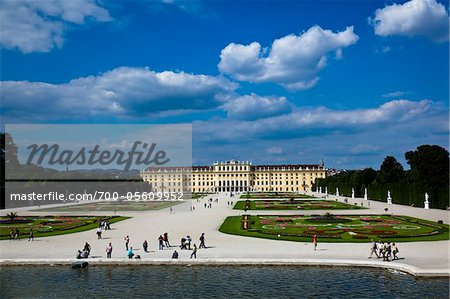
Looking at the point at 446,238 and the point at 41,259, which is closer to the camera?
the point at 41,259

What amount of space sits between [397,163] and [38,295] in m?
77.6

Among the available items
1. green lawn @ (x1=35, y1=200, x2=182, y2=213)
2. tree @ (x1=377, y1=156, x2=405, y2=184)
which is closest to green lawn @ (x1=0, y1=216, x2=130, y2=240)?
green lawn @ (x1=35, y1=200, x2=182, y2=213)

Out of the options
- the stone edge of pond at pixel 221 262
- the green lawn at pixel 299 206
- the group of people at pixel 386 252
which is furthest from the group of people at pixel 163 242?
the green lawn at pixel 299 206

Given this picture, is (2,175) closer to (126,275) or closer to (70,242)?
(70,242)

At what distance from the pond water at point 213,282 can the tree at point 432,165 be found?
50769mm

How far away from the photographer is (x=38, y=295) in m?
16.3

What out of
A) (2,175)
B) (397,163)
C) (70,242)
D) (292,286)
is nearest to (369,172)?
(397,163)

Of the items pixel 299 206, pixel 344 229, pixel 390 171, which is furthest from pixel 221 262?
pixel 390 171

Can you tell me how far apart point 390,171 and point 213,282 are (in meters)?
71.5

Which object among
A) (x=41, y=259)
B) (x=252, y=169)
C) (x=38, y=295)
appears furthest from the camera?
(x=252, y=169)

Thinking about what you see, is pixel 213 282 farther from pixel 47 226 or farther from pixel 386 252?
pixel 47 226

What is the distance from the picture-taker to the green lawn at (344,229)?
2881 cm

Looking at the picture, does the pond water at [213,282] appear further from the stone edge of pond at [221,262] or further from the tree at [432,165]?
the tree at [432,165]

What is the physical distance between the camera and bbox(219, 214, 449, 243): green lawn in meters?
28.8
